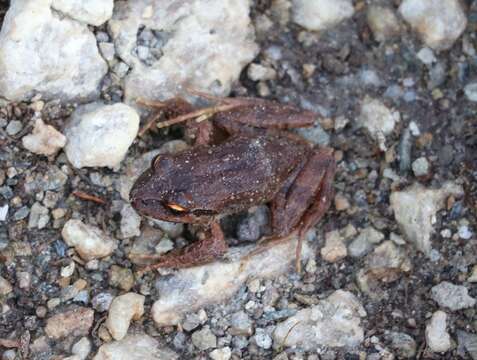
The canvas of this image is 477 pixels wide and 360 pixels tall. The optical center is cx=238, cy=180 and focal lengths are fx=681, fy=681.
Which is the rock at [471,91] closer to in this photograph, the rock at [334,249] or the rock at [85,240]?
the rock at [334,249]

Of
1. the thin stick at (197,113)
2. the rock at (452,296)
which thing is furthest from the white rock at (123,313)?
the rock at (452,296)

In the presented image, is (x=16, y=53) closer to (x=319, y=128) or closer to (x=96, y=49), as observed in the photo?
(x=96, y=49)

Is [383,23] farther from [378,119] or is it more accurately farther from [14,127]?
[14,127]

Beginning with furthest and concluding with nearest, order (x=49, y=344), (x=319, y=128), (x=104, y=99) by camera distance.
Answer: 1. (x=319, y=128)
2. (x=104, y=99)
3. (x=49, y=344)

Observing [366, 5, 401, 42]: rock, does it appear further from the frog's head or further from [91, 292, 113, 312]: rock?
[91, 292, 113, 312]: rock

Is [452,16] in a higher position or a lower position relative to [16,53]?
higher

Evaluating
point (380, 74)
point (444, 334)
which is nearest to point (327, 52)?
point (380, 74)

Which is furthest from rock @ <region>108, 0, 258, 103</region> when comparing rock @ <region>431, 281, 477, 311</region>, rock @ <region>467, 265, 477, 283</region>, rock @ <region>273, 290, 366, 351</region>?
rock @ <region>467, 265, 477, 283</region>

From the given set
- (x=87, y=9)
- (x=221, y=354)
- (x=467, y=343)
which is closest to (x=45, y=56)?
(x=87, y=9)
